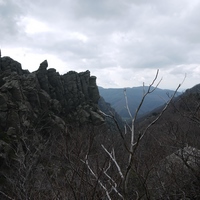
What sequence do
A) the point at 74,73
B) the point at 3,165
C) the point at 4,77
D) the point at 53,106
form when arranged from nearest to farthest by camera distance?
the point at 3,165
the point at 4,77
the point at 53,106
the point at 74,73

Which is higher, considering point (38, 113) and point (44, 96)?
point (44, 96)

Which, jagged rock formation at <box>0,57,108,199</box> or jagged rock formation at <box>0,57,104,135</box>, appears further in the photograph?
jagged rock formation at <box>0,57,104,135</box>

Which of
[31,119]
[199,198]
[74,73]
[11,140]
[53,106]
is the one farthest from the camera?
[74,73]

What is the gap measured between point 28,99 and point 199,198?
1090 inches

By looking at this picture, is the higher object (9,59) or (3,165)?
(9,59)

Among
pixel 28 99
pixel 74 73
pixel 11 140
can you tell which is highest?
pixel 74 73

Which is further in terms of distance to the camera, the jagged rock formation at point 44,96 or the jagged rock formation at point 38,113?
the jagged rock formation at point 44,96

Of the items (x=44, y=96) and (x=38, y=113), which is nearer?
(x=38, y=113)

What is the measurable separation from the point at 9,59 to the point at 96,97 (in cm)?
1797

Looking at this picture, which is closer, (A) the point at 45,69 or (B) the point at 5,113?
(B) the point at 5,113

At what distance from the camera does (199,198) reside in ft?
22.3

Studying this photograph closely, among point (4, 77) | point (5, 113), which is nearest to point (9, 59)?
point (4, 77)

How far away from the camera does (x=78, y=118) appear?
36875mm

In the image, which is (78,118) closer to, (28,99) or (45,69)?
(28,99)
